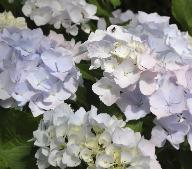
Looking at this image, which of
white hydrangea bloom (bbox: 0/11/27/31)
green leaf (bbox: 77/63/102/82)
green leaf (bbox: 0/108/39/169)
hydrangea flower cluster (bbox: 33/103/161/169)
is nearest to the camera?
hydrangea flower cluster (bbox: 33/103/161/169)

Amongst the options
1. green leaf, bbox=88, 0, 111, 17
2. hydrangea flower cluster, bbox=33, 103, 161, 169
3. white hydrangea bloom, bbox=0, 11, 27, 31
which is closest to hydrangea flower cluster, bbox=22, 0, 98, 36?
white hydrangea bloom, bbox=0, 11, 27, 31

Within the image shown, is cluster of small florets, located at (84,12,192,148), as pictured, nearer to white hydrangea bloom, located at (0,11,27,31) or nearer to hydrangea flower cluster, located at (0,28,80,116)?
hydrangea flower cluster, located at (0,28,80,116)

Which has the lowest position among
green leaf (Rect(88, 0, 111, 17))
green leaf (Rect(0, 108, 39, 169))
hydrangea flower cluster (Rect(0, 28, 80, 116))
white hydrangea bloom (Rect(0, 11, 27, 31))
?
green leaf (Rect(88, 0, 111, 17))

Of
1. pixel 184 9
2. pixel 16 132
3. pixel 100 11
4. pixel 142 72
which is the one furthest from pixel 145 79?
pixel 100 11

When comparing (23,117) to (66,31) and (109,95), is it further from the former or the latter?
(66,31)

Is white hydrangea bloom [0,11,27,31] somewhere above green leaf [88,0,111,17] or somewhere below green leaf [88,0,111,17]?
above

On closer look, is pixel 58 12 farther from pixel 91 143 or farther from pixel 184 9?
pixel 91 143
